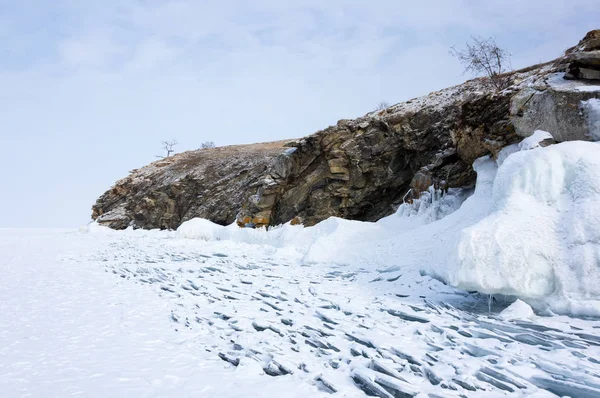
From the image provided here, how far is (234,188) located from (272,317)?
1998 centimetres

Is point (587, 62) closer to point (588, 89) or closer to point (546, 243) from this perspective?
point (588, 89)

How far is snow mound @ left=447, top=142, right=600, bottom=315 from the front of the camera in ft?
14.6

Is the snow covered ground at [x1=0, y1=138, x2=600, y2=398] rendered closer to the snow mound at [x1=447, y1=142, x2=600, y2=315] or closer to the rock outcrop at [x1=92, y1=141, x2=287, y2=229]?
the snow mound at [x1=447, y1=142, x2=600, y2=315]

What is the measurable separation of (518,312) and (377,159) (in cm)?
1089

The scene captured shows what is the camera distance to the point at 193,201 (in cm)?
2583

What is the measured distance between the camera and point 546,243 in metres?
4.72

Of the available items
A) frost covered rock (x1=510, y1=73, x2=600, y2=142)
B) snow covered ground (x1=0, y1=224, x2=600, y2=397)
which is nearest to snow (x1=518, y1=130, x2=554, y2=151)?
frost covered rock (x1=510, y1=73, x2=600, y2=142)

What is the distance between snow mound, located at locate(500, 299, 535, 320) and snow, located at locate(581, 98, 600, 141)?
3988mm

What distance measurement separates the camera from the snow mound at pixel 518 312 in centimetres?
445

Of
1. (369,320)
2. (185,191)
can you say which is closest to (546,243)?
(369,320)

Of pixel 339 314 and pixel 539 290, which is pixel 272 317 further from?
pixel 539 290

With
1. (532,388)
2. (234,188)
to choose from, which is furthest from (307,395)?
(234,188)

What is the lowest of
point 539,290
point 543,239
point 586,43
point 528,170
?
point 539,290

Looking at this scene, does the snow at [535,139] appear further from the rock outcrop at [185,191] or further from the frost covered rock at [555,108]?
the rock outcrop at [185,191]
